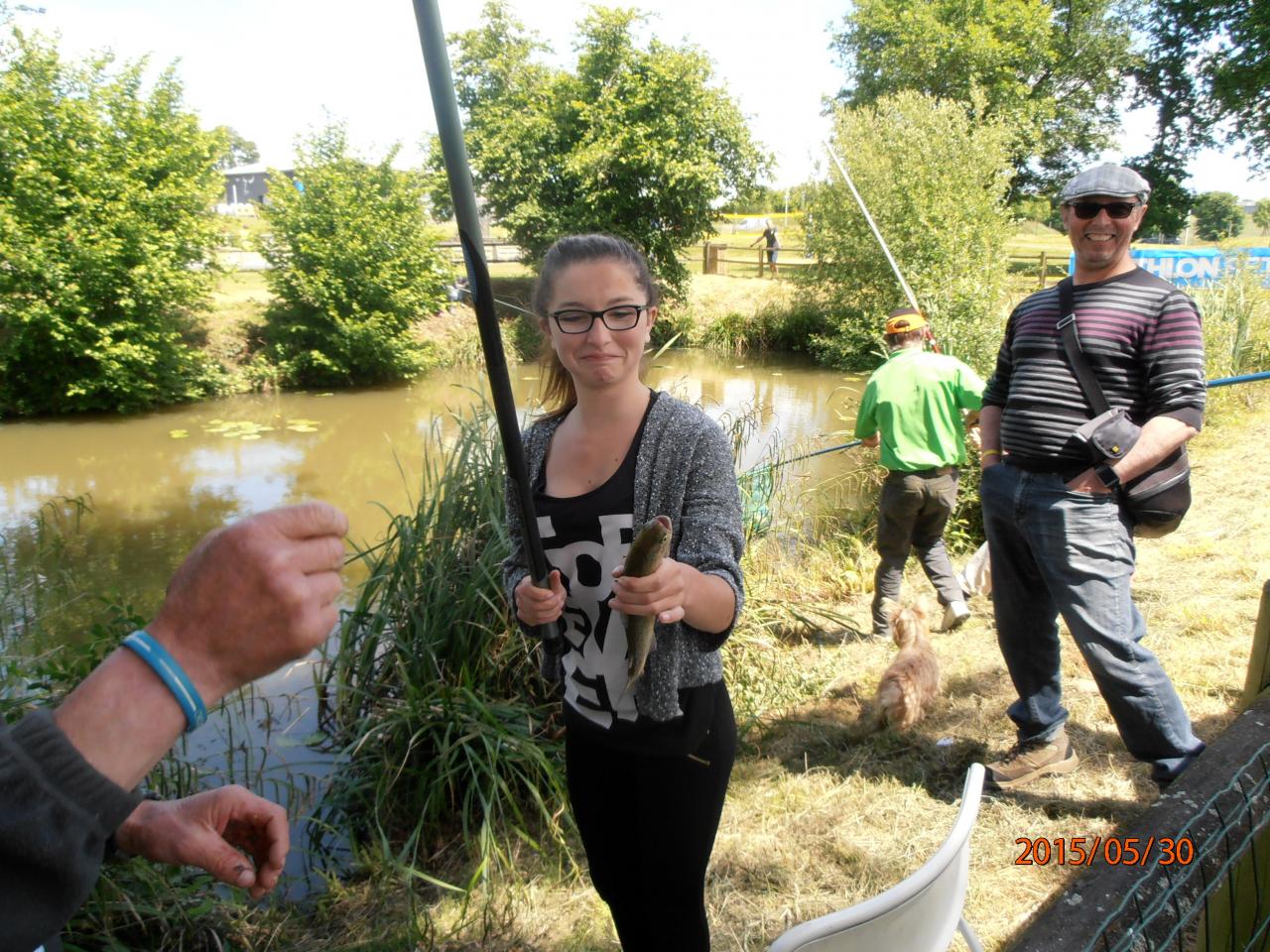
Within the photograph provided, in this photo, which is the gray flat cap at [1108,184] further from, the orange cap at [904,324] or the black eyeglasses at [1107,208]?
the orange cap at [904,324]

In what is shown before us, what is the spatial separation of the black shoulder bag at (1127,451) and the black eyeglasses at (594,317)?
5.03 feet

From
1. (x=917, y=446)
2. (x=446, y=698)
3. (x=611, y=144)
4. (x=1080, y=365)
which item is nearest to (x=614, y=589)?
(x=1080, y=365)

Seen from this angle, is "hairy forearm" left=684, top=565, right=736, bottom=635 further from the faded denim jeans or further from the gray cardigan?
the faded denim jeans

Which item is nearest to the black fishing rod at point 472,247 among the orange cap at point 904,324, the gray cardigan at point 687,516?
the gray cardigan at point 687,516

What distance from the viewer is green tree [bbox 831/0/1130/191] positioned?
27.6 metres

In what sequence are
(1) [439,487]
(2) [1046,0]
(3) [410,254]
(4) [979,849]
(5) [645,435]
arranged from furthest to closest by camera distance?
(2) [1046,0] < (3) [410,254] < (1) [439,487] < (4) [979,849] < (5) [645,435]

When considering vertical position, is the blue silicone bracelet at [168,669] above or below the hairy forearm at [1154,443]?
above

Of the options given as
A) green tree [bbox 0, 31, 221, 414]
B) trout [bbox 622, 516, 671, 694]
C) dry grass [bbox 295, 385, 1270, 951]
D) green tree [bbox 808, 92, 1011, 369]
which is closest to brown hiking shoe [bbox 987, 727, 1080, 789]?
dry grass [bbox 295, 385, 1270, 951]

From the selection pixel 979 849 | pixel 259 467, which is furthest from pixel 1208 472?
pixel 259 467

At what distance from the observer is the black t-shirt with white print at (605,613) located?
162cm

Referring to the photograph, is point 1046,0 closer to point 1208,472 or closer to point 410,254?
→ point 410,254

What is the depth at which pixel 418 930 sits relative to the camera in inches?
103

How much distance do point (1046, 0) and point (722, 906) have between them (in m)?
36.2

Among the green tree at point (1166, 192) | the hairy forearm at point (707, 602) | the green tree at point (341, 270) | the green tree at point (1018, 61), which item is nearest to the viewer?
the hairy forearm at point (707, 602)
